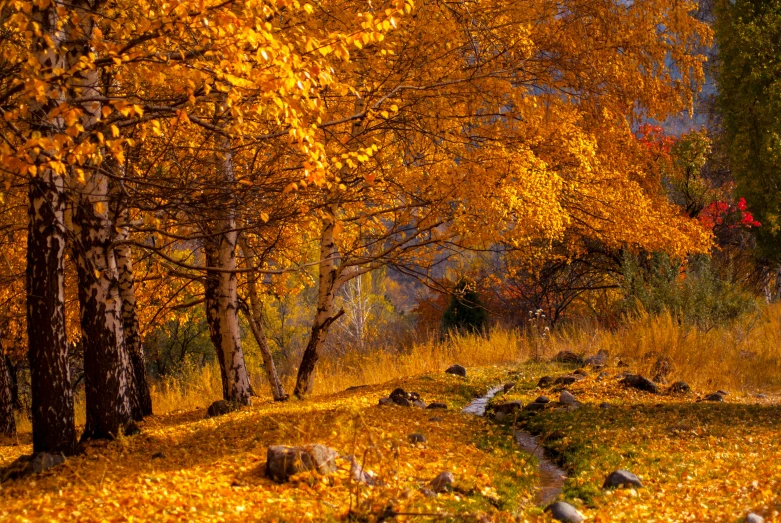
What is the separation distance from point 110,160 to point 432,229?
12.0ft

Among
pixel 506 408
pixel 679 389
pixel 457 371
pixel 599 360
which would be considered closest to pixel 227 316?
pixel 506 408

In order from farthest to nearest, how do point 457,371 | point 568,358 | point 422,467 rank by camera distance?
point 568,358 → point 457,371 → point 422,467

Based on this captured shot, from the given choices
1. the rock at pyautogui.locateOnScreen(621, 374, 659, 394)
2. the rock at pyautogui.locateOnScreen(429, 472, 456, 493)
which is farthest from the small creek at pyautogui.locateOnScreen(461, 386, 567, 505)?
the rock at pyautogui.locateOnScreen(621, 374, 659, 394)

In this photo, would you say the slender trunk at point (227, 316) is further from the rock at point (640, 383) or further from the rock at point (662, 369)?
the rock at point (662, 369)

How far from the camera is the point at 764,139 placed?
53.1ft

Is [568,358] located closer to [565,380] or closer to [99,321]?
[565,380]

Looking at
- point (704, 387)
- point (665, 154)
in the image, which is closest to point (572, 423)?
point (704, 387)

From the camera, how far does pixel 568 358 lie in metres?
12.7

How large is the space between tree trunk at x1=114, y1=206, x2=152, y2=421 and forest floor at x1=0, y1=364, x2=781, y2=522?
2.27ft

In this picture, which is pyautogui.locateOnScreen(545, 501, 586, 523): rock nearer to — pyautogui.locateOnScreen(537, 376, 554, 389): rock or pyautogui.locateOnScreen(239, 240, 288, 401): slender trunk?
pyautogui.locateOnScreen(537, 376, 554, 389): rock

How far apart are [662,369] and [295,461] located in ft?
23.5

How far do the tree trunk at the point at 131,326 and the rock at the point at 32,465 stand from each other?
2.38 m

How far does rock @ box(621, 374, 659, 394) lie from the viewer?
8844 mm

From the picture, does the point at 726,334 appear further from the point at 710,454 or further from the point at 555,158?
the point at 710,454
